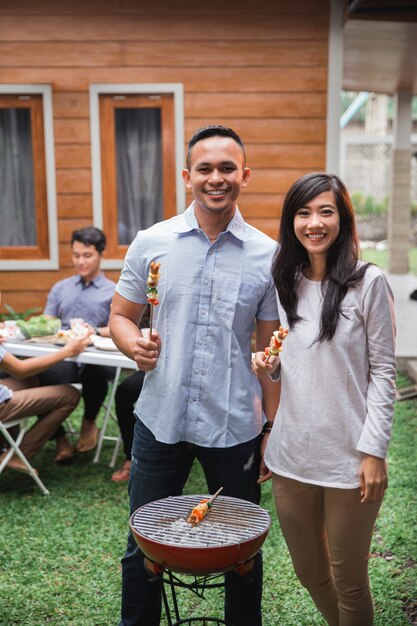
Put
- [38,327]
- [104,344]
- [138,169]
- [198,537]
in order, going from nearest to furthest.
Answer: [198,537]
[104,344]
[38,327]
[138,169]

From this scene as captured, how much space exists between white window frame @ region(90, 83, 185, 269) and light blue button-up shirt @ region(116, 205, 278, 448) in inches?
187

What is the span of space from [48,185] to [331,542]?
221 inches

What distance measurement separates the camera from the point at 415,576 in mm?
3500

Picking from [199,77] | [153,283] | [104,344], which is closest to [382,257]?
[199,77]

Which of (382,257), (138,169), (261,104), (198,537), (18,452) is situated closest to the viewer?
(198,537)

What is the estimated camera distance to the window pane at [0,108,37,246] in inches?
288

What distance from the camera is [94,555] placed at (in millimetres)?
3791

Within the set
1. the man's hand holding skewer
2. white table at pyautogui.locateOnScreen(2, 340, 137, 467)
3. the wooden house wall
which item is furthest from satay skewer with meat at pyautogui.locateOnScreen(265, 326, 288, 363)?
the wooden house wall

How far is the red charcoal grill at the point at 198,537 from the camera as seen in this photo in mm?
2043

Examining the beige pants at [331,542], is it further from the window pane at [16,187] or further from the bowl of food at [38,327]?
the window pane at [16,187]

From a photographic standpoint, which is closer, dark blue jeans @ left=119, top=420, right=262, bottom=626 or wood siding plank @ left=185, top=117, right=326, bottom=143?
dark blue jeans @ left=119, top=420, right=262, bottom=626

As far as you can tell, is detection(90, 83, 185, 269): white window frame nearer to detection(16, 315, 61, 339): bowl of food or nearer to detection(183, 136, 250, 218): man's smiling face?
detection(16, 315, 61, 339): bowl of food

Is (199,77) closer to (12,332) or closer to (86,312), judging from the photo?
(86,312)

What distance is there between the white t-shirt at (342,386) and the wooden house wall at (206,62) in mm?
4933
